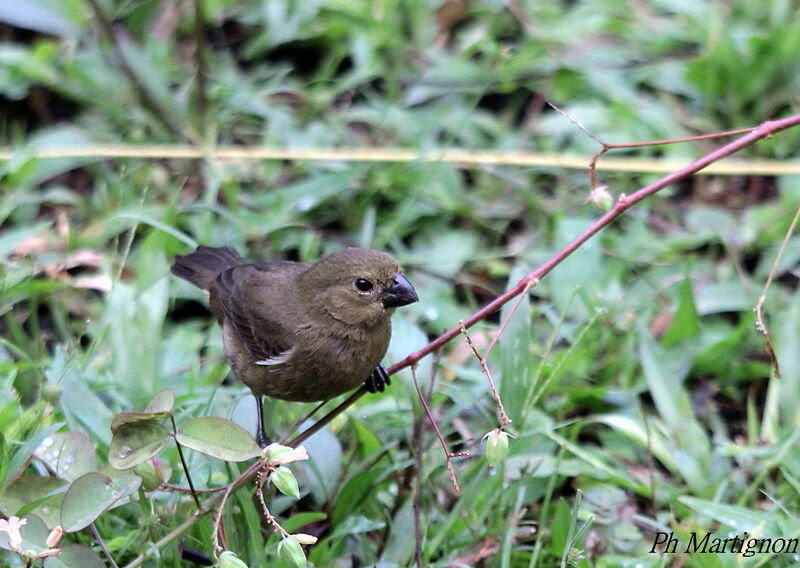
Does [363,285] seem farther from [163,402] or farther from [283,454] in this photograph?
[283,454]

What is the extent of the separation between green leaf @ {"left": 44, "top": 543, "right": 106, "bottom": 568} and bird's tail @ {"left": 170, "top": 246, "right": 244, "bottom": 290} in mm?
1473

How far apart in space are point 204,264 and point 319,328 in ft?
2.73

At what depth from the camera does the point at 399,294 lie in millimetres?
3312

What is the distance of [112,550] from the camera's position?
9.90 feet

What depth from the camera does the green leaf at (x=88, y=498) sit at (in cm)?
258

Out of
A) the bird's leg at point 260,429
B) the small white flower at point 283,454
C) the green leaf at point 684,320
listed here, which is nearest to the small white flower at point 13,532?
the small white flower at point 283,454

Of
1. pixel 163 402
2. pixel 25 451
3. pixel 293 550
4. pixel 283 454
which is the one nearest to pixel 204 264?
pixel 25 451

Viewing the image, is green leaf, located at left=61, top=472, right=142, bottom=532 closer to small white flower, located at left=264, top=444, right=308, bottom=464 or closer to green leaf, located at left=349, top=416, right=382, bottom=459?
small white flower, located at left=264, top=444, right=308, bottom=464

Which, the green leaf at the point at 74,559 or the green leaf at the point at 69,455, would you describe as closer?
the green leaf at the point at 74,559

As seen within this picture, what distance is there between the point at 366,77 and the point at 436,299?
1652 millimetres

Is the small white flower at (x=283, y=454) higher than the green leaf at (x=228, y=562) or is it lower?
higher

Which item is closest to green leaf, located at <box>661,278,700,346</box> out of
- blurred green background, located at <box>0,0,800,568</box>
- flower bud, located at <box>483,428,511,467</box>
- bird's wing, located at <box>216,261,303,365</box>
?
blurred green background, located at <box>0,0,800,568</box>

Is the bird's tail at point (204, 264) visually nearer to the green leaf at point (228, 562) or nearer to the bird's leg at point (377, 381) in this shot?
the bird's leg at point (377, 381)

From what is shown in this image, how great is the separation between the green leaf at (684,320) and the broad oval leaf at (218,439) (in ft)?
7.27
